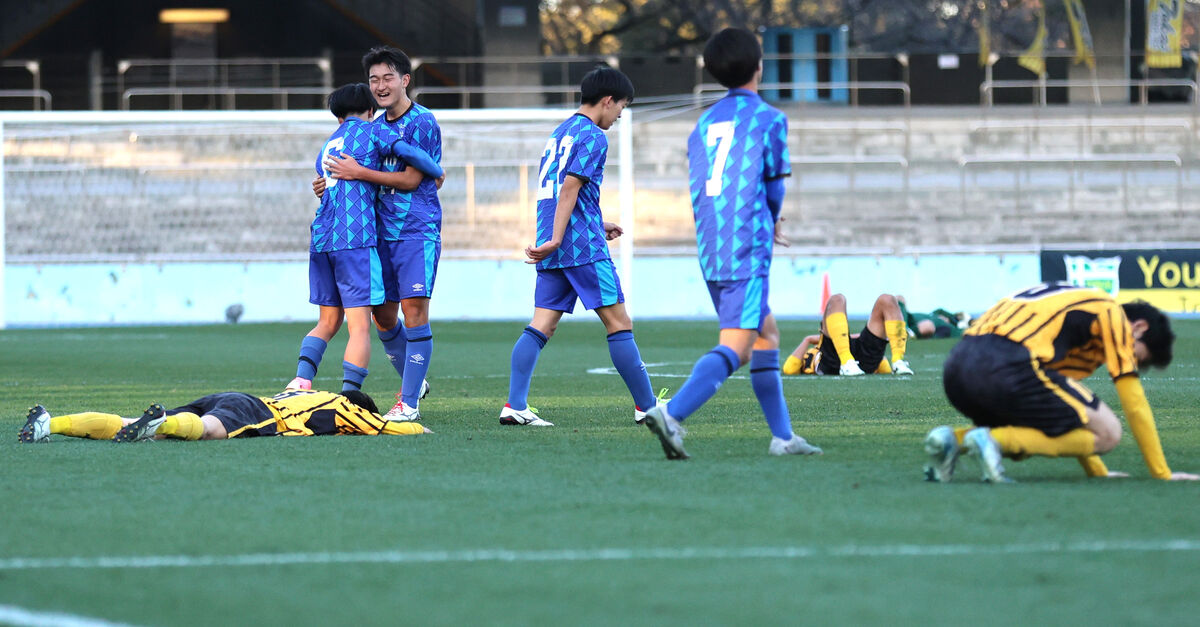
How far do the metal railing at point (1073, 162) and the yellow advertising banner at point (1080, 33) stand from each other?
3698mm

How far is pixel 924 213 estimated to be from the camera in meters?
28.5

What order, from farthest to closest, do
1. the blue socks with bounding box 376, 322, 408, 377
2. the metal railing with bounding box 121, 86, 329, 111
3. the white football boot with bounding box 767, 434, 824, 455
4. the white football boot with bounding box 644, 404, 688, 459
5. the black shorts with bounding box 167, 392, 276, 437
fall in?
the metal railing with bounding box 121, 86, 329, 111 < the blue socks with bounding box 376, 322, 408, 377 < the black shorts with bounding box 167, 392, 276, 437 < the white football boot with bounding box 767, 434, 824, 455 < the white football boot with bounding box 644, 404, 688, 459

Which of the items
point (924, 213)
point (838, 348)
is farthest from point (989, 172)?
point (838, 348)

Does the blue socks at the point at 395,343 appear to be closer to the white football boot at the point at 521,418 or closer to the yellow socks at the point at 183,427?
the white football boot at the point at 521,418

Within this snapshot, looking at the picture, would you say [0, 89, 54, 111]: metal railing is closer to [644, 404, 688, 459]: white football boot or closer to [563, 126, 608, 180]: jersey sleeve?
[563, 126, 608, 180]: jersey sleeve

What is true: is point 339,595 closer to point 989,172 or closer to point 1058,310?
point 1058,310

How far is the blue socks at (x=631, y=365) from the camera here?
7113 mm

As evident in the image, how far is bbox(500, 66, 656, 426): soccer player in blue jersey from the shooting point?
22.9 feet

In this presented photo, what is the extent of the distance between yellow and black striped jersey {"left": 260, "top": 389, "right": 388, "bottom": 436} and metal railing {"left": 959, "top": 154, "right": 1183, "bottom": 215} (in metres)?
23.4

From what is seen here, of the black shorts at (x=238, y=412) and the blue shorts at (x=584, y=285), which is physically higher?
the blue shorts at (x=584, y=285)

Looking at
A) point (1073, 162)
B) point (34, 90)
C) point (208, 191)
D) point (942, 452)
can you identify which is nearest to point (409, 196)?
point (942, 452)

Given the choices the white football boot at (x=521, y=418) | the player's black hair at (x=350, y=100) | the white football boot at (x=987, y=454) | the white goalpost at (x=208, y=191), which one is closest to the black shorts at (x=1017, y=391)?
the white football boot at (x=987, y=454)

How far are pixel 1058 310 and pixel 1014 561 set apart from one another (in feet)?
5.13

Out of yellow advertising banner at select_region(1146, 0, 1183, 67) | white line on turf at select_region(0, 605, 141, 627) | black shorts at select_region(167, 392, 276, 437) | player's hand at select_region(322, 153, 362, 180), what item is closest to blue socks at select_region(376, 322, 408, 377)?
player's hand at select_region(322, 153, 362, 180)
